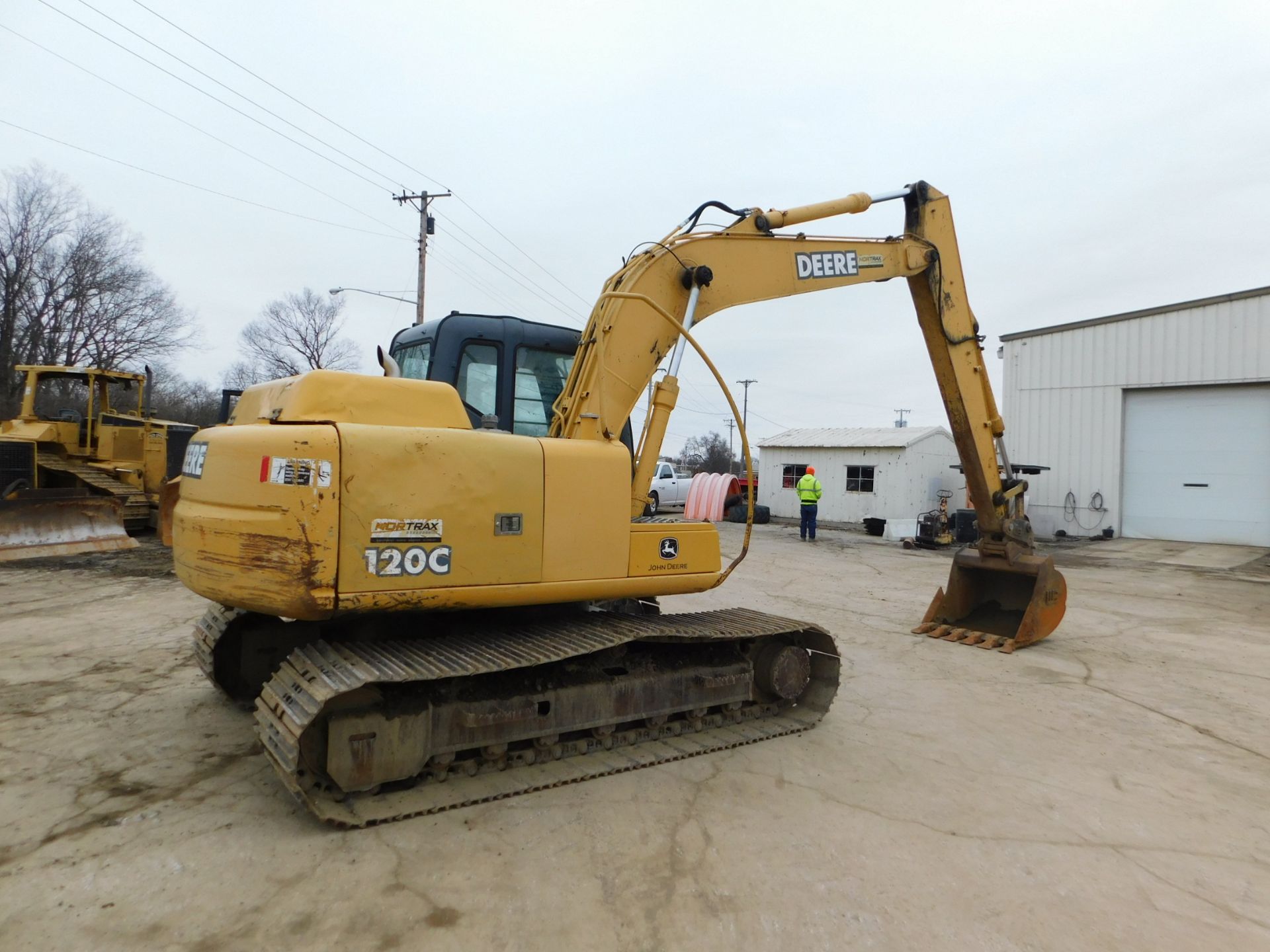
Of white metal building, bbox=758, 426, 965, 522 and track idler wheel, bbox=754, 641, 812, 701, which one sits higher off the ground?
white metal building, bbox=758, 426, 965, 522

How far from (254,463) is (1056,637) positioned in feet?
24.4

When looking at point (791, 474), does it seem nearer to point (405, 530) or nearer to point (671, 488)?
point (671, 488)

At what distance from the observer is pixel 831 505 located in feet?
75.9

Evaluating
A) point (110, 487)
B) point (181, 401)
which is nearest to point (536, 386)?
point (110, 487)

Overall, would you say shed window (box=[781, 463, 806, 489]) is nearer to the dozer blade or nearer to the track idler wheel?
the dozer blade

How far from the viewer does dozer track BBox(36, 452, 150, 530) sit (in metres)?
12.0

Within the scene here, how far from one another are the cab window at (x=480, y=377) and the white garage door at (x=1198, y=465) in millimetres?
17737

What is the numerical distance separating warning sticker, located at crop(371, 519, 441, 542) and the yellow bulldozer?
389 inches

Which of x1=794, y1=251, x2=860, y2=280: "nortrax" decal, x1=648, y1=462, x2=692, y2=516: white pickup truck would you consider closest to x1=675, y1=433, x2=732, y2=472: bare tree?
x1=648, y1=462, x2=692, y2=516: white pickup truck

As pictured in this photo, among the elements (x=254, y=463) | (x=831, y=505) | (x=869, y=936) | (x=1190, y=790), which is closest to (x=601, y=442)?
(x=254, y=463)

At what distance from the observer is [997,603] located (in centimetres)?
774

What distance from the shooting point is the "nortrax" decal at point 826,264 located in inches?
212

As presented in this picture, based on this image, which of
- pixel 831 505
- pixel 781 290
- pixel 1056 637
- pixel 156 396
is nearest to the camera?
pixel 781 290

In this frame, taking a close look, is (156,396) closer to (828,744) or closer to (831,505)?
(831,505)
